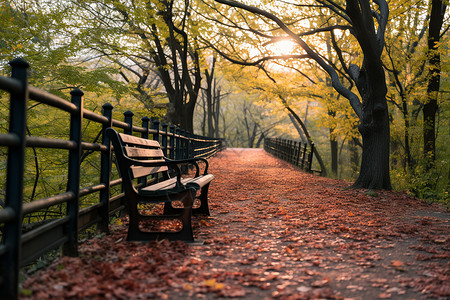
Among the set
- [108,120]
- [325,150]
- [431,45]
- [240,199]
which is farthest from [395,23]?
[325,150]

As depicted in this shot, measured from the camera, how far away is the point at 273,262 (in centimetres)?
367

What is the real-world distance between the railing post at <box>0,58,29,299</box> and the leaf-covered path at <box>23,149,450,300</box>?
0.77ft

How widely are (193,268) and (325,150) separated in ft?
136

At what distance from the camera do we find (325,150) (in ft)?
141

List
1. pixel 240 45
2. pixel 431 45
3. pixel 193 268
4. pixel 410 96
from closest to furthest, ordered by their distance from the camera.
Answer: pixel 193 268 → pixel 431 45 → pixel 410 96 → pixel 240 45

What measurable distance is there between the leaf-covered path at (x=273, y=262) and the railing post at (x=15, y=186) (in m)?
0.24

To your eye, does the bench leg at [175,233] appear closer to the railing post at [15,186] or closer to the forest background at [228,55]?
the railing post at [15,186]

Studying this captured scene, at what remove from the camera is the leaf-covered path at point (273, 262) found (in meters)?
2.84

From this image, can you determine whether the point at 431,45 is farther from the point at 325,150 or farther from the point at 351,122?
the point at 325,150

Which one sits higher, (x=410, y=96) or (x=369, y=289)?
(x=410, y=96)

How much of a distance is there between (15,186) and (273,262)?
235cm

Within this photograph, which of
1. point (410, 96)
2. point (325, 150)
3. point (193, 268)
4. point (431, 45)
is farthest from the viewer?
point (325, 150)

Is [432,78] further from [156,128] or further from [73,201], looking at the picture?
[73,201]

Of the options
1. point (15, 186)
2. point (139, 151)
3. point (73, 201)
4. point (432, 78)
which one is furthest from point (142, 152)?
point (432, 78)
